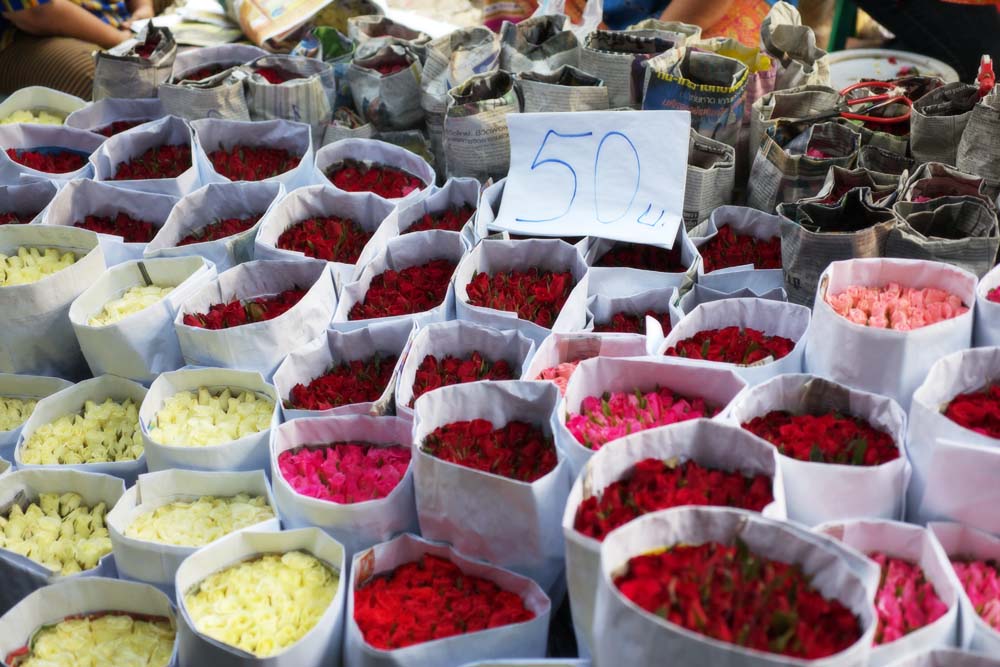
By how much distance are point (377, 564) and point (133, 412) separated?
29.7 inches

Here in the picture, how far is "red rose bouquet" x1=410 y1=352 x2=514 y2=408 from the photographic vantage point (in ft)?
5.40

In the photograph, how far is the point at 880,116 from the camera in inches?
87.4

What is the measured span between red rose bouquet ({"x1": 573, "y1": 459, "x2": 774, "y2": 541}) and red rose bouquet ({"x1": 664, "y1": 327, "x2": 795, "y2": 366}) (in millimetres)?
337

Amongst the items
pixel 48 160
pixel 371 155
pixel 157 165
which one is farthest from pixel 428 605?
pixel 48 160

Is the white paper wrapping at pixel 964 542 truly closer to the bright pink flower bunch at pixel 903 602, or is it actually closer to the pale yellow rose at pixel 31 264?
the bright pink flower bunch at pixel 903 602

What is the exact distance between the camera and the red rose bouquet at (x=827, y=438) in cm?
128

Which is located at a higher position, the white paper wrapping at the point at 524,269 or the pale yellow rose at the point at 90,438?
the white paper wrapping at the point at 524,269

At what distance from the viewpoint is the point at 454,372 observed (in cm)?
168

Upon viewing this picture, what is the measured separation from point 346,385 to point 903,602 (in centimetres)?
102

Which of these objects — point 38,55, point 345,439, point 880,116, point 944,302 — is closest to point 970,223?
point 944,302

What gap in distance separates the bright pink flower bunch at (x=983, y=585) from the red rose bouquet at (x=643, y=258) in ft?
2.97

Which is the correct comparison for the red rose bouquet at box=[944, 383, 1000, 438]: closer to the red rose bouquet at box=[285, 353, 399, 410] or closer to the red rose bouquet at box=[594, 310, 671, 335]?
the red rose bouquet at box=[594, 310, 671, 335]

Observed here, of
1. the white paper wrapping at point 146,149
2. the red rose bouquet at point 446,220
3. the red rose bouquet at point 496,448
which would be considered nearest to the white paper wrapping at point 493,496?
the red rose bouquet at point 496,448

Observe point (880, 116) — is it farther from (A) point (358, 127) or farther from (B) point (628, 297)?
(A) point (358, 127)
